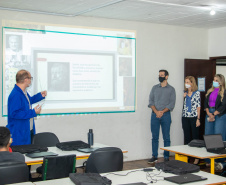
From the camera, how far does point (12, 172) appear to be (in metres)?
2.81

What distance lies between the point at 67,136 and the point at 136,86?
1.74 m

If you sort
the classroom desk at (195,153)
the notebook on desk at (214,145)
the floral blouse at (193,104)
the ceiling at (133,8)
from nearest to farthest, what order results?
1. the classroom desk at (195,153)
2. the notebook on desk at (214,145)
3. the ceiling at (133,8)
4. the floral blouse at (193,104)

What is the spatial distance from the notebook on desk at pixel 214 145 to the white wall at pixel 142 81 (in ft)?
8.69

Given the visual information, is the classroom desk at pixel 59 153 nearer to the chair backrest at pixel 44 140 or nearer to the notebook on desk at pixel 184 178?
the chair backrest at pixel 44 140

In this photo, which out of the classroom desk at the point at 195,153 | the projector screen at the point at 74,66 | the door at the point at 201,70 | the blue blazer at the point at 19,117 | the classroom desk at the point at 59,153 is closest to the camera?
the classroom desk at the point at 59,153

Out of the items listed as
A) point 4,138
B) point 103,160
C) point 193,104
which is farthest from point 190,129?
point 4,138

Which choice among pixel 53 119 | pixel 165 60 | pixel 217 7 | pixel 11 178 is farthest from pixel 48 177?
pixel 165 60

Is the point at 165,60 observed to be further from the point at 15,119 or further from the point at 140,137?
the point at 15,119

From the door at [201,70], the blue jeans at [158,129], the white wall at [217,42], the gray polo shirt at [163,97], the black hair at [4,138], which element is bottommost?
the blue jeans at [158,129]

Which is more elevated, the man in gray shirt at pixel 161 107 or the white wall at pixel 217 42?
the white wall at pixel 217 42

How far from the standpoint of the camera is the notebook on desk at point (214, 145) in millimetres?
4219

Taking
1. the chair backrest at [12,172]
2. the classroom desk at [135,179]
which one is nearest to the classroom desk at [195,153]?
the classroom desk at [135,179]

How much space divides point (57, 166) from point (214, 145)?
1.98 m

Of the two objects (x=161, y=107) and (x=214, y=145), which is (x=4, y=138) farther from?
(x=161, y=107)
